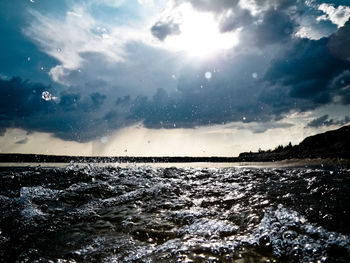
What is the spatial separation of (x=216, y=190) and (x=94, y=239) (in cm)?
446

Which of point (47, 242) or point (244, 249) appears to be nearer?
point (244, 249)

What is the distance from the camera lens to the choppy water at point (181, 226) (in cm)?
309

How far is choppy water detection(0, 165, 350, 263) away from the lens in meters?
3.09

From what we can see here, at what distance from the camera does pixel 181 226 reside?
426 centimetres

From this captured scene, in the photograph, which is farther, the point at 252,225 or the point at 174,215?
the point at 174,215

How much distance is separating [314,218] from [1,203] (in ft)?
24.8

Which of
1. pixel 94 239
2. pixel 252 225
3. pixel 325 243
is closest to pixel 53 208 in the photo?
pixel 94 239

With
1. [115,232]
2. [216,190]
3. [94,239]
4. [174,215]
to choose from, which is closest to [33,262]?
[94,239]

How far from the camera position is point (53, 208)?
225 inches

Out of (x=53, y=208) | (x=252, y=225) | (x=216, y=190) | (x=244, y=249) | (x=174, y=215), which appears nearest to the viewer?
(x=244, y=249)

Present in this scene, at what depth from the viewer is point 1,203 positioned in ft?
19.9

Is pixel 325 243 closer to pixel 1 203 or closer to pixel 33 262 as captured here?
pixel 33 262

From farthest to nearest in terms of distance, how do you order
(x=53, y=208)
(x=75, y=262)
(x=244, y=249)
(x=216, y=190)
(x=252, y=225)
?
(x=216, y=190) < (x=53, y=208) < (x=252, y=225) < (x=244, y=249) < (x=75, y=262)

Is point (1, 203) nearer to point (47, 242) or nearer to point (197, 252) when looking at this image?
point (47, 242)
